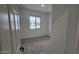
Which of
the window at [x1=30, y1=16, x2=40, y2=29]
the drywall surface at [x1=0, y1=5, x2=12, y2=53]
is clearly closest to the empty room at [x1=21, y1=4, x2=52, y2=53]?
the window at [x1=30, y1=16, x2=40, y2=29]

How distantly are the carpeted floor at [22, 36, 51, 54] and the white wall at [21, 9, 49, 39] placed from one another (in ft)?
0.17

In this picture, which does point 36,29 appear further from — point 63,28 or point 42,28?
point 63,28

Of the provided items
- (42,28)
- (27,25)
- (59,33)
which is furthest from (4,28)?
(59,33)

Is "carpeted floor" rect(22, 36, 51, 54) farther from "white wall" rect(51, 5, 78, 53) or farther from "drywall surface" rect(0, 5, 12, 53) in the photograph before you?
"drywall surface" rect(0, 5, 12, 53)

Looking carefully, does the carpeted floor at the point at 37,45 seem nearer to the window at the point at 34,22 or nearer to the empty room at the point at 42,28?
the empty room at the point at 42,28

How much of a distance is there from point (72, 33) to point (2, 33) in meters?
0.72

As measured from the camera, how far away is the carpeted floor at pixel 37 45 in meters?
0.82

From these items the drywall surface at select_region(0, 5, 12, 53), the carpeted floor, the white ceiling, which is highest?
the white ceiling

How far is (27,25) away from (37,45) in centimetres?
26

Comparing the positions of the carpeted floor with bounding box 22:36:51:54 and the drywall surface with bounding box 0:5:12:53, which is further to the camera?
the carpeted floor with bounding box 22:36:51:54

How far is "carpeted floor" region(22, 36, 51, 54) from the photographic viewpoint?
0.82 meters

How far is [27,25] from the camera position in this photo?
0.81 meters

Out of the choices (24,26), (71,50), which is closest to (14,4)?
(24,26)
